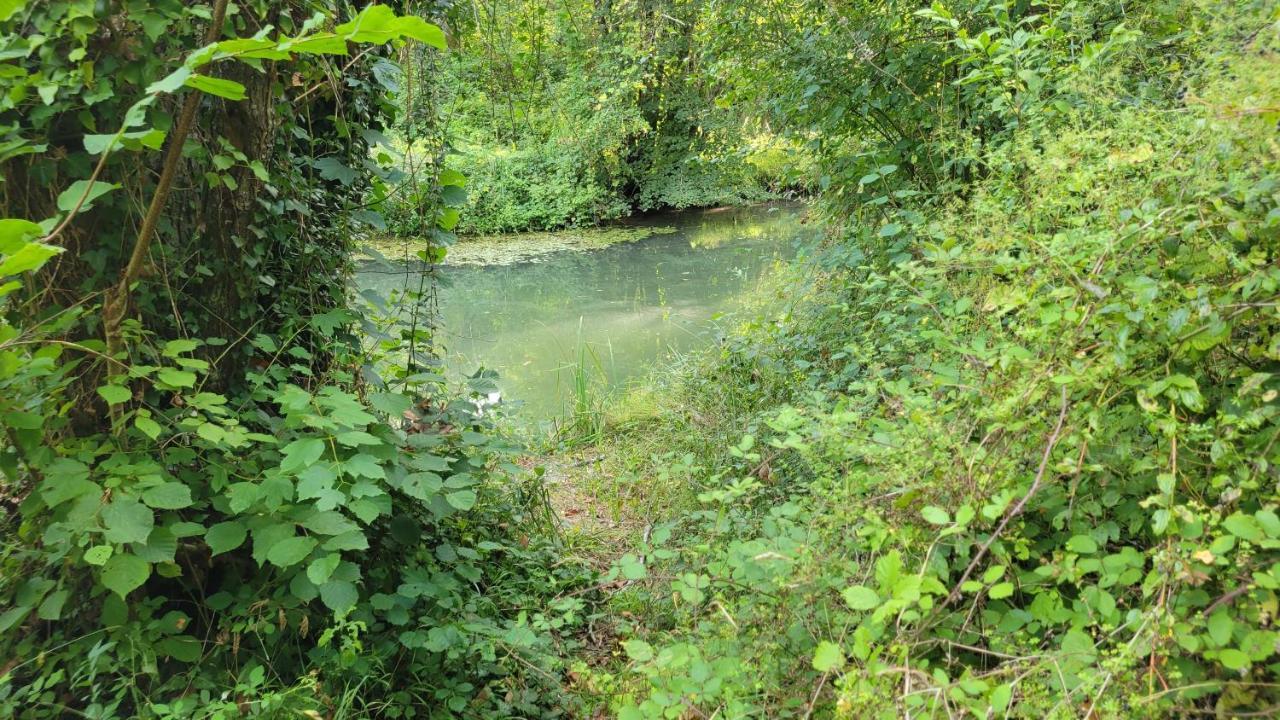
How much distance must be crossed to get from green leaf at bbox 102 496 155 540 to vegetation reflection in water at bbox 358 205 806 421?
7.96 ft

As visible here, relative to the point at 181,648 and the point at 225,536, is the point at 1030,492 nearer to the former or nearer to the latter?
the point at 225,536

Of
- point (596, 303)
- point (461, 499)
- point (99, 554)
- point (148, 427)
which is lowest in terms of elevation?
point (596, 303)

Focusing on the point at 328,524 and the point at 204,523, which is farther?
the point at 204,523

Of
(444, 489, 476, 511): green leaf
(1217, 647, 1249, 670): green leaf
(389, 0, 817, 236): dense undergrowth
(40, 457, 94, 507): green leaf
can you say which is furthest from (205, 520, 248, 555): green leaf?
(389, 0, 817, 236): dense undergrowth

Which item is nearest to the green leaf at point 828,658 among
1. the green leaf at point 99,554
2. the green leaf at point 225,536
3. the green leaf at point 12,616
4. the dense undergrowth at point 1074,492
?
the dense undergrowth at point 1074,492

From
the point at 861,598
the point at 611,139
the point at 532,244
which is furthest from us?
the point at 532,244

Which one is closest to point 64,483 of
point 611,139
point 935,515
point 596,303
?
point 935,515

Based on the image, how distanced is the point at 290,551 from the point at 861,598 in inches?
47.1

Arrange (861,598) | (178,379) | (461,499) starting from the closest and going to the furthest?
(861,598)
(178,379)
(461,499)

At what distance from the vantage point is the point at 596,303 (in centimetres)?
848

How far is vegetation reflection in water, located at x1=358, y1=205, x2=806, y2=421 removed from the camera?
5.88 meters

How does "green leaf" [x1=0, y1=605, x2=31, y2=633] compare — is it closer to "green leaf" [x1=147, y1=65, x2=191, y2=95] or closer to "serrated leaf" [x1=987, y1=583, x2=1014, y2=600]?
"green leaf" [x1=147, y1=65, x2=191, y2=95]

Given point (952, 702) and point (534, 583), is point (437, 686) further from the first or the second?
point (952, 702)

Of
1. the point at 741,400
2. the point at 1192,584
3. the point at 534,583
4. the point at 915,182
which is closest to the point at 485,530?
the point at 534,583
